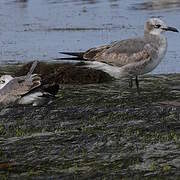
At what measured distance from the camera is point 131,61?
9469 millimetres

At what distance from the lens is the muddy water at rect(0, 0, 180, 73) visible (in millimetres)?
14789

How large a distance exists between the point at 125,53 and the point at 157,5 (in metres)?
13.5

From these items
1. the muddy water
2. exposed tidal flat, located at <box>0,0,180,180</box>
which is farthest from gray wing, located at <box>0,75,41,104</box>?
the muddy water

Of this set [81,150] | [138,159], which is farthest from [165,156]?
[81,150]

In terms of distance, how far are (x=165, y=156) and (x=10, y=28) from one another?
1375 centimetres

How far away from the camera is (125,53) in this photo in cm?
949

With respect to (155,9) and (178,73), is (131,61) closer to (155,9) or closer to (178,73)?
(178,73)

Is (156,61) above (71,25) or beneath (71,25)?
above

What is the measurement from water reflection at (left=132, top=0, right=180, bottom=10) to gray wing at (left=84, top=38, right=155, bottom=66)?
491 inches

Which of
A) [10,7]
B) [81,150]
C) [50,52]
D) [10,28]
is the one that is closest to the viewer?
[81,150]

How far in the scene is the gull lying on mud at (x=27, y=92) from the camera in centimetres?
858

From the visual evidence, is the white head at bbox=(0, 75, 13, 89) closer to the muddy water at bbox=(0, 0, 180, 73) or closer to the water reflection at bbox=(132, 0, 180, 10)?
the muddy water at bbox=(0, 0, 180, 73)

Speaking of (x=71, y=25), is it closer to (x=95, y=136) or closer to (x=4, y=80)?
(x=4, y=80)

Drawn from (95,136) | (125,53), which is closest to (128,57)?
(125,53)
